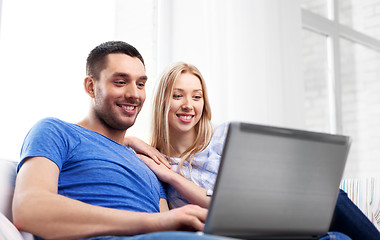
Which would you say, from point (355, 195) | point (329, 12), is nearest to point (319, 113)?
point (329, 12)

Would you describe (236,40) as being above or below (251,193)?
above

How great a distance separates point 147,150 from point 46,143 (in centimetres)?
58

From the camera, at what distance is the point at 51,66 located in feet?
7.39

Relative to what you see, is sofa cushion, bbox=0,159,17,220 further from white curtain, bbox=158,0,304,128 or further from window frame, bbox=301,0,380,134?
window frame, bbox=301,0,380,134

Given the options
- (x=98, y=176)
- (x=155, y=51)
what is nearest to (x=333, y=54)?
(x=155, y=51)

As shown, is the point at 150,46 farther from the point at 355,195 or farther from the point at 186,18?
the point at 355,195

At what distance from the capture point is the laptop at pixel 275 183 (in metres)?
0.98

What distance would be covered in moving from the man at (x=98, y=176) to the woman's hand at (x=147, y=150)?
0.11m

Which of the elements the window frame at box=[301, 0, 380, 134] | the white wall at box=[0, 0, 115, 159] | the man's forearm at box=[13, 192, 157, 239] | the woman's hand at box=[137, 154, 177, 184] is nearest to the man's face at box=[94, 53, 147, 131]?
the woman's hand at box=[137, 154, 177, 184]

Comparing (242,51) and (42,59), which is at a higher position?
(242,51)

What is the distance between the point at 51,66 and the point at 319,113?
2417 millimetres

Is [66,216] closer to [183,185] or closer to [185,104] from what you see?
[183,185]

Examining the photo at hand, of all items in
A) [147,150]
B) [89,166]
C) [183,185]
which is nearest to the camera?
[89,166]

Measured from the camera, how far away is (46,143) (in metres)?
1.33
